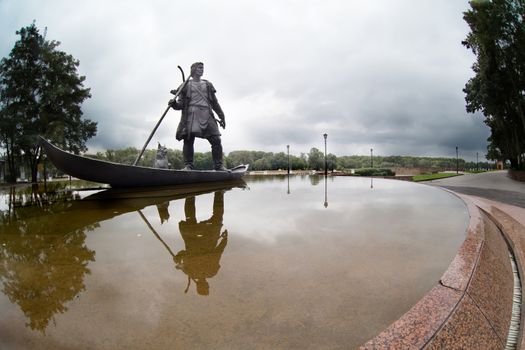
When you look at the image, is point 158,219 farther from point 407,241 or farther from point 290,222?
point 407,241

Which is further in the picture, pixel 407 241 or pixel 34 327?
pixel 407 241

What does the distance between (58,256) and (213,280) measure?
1.44 metres

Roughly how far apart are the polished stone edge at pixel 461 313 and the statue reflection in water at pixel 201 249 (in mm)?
1077

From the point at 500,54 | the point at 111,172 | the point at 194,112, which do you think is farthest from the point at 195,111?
the point at 500,54

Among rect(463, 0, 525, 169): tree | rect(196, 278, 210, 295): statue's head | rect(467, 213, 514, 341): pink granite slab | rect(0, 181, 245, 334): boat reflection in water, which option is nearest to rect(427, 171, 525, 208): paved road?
rect(463, 0, 525, 169): tree

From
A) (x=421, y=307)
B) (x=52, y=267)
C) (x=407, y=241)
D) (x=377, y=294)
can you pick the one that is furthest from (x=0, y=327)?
(x=407, y=241)

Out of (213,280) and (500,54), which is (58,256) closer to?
(213,280)

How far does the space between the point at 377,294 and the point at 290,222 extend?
1.79 metres

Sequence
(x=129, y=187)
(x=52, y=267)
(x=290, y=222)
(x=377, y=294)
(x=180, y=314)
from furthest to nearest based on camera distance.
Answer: (x=129, y=187)
(x=290, y=222)
(x=52, y=267)
(x=377, y=294)
(x=180, y=314)

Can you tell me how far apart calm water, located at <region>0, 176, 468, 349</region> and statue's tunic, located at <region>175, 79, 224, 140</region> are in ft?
17.1

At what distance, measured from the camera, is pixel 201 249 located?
2.22m

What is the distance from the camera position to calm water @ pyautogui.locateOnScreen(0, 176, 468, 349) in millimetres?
1158

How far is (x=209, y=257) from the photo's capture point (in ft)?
6.66

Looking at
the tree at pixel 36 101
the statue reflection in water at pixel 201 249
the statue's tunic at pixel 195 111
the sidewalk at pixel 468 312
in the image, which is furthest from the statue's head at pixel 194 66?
the tree at pixel 36 101
